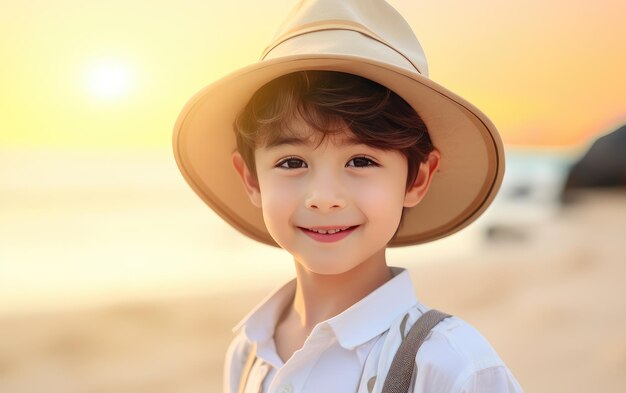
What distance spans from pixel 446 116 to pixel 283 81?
466 millimetres

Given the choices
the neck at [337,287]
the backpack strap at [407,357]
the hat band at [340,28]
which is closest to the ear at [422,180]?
the neck at [337,287]

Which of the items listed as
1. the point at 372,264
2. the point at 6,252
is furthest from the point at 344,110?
the point at 6,252

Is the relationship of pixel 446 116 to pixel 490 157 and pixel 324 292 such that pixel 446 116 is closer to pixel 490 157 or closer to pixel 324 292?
pixel 490 157

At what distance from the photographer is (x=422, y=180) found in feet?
7.34

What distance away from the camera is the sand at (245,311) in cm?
622

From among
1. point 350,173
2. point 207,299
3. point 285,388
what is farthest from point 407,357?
point 207,299

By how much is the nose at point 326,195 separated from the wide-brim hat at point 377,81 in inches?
11.8

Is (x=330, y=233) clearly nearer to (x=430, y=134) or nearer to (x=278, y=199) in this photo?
(x=278, y=199)

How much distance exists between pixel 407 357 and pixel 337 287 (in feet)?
1.45

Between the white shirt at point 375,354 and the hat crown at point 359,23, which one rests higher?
the hat crown at point 359,23

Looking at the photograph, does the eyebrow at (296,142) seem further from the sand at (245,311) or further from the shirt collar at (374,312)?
the sand at (245,311)

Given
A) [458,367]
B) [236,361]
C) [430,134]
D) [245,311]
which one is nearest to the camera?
[458,367]

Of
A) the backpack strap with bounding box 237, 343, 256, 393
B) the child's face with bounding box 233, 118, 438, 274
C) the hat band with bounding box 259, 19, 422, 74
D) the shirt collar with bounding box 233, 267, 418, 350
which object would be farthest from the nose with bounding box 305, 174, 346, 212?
the backpack strap with bounding box 237, 343, 256, 393

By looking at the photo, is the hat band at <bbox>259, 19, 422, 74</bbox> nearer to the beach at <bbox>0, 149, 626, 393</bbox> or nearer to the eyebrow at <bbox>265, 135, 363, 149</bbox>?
the eyebrow at <bbox>265, 135, 363, 149</bbox>
